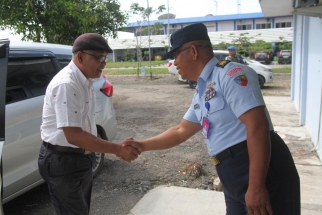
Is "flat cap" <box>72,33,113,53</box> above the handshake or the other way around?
above

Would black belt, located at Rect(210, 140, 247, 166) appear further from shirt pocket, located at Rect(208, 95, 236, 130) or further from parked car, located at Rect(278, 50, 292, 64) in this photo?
parked car, located at Rect(278, 50, 292, 64)

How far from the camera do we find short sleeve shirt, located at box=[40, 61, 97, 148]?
2104 mm

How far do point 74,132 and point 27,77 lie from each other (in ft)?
5.17

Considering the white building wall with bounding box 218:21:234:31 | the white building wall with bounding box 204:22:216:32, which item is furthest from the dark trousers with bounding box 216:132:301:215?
the white building wall with bounding box 218:21:234:31

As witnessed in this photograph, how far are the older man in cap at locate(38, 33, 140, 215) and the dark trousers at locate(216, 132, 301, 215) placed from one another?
931mm

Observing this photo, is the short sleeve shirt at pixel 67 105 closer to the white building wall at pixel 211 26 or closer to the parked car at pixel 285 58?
the parked car at pixel 285 58

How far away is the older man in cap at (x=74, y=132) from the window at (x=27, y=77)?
1.07m

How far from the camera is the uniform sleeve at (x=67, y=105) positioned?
2.09 meters

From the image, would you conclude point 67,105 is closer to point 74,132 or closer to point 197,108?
point 74,132

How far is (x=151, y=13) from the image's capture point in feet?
68.5

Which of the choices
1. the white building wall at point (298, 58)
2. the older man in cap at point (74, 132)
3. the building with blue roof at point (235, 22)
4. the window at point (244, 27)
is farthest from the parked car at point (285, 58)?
the older man in cap at point (74, 132)

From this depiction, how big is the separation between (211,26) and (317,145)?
44.2m

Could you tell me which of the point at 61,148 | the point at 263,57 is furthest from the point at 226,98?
the point at 263,57

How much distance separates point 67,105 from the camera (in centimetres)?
210
